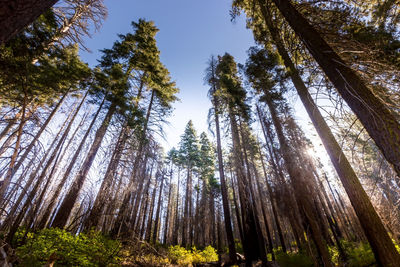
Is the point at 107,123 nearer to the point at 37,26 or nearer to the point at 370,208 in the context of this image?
the point at 37,26

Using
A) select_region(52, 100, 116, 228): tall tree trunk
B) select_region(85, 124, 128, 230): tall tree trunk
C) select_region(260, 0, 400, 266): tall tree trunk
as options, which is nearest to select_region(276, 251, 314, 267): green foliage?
select_region(260, 0, 400, 266): tall tree trunk

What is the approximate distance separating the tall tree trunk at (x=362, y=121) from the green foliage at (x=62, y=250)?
5.68 m

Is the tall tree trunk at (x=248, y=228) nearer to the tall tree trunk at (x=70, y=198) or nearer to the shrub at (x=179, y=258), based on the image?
the shrub at (x=179, y=258)

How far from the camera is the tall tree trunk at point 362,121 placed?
1.56 meters

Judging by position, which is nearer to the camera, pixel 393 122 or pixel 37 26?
pixel 393 122

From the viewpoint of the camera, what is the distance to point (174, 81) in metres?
12.5

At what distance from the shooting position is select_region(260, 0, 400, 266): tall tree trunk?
5.10 ft

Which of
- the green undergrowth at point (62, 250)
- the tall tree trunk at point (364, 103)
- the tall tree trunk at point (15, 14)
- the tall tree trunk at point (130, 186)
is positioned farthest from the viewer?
the tall tree trunk at point (130, 186)

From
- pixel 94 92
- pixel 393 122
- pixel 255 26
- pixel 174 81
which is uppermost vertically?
pixel 174 81

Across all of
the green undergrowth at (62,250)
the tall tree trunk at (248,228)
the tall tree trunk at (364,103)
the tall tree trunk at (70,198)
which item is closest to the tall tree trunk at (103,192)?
the green undergrowth at (62,250)

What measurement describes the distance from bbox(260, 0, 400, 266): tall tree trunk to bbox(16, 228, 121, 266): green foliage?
5679 millimetres

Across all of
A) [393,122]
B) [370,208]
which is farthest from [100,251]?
[393,122]

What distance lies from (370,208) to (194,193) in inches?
1093

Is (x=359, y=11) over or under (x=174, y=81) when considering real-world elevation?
under
